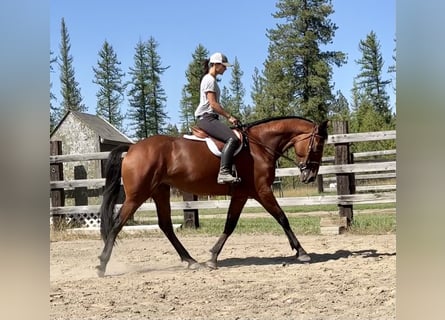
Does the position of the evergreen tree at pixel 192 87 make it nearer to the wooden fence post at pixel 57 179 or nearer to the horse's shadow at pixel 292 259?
the wooden fence post at pixel 57 179

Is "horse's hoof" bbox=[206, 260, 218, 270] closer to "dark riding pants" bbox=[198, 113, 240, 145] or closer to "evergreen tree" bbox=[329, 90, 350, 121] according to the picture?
"dark riding pants" bbox=[198, 113, 240, 145]

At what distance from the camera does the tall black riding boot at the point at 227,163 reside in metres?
4.24

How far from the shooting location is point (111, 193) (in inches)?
173

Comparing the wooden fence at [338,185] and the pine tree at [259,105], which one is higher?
the pine tree at [259,105]

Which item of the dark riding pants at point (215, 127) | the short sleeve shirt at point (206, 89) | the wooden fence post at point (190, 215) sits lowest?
the wooden fence post at point (190, 215)

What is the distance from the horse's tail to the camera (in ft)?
14.0

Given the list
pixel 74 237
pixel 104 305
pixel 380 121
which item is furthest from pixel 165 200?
pixel 380 121

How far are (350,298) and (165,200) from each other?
227cm

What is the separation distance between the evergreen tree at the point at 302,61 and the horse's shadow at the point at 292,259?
8950 mm

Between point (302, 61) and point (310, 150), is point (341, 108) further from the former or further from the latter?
point (310, 150)

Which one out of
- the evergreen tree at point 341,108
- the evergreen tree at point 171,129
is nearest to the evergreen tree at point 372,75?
the evergreen tree at point 341,108

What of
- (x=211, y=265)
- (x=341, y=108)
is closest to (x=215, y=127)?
(x=211, y=265)
